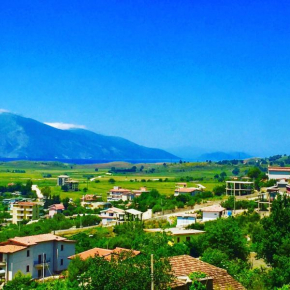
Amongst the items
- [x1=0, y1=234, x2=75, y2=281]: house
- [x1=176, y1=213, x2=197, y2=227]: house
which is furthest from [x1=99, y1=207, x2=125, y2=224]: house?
[x1=0, y1=234, x2=75, y2=281]: house

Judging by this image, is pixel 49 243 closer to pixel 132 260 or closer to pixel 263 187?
pixel 132 260

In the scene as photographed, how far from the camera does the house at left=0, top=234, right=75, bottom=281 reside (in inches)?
1059

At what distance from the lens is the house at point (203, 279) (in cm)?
1091

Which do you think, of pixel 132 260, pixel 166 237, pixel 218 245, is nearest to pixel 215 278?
pixel 132 260

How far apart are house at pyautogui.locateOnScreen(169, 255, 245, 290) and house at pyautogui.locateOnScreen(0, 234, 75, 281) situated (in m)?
16.7

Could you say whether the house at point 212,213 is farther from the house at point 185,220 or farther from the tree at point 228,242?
the tree at point 228,242

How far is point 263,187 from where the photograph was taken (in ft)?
170

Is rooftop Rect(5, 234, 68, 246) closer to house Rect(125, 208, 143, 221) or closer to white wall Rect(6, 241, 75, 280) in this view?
white wall Rect(6, 241, 75, 280)

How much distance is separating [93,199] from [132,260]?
5907 cm

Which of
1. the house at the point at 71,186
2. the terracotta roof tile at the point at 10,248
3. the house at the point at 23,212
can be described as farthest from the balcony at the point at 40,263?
the house at the point at 71,186

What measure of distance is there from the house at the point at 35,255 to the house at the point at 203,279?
16.7 metres

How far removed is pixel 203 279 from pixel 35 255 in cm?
1936

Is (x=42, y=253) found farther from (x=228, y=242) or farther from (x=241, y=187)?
(x=241, y=187)

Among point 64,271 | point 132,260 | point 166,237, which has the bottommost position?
point 64,271
